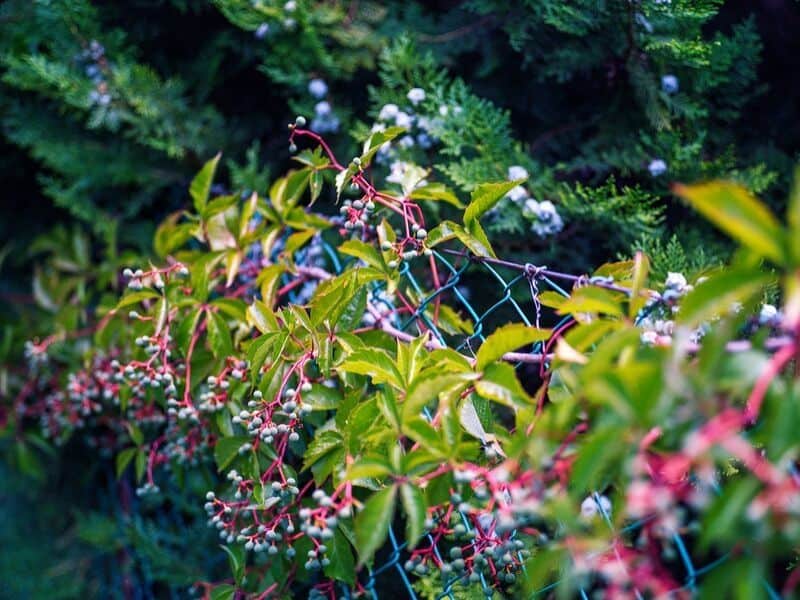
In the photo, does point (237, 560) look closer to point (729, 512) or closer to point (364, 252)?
point (364, 252)

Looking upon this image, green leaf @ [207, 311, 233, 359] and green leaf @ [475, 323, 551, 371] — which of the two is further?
green leaf @ [207, 311, 233, 359]

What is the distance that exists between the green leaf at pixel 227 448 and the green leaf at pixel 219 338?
15 centimetres

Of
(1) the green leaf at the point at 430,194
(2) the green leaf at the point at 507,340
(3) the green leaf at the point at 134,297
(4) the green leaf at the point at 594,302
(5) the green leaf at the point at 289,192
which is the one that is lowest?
(3) the green leaf at the point at 134,297

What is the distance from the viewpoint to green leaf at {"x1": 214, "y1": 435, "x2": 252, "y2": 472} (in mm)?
1145

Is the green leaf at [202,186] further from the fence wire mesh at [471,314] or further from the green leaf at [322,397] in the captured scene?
the green leaf at [322,397]

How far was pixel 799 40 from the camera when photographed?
1586mm

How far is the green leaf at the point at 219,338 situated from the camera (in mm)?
1235

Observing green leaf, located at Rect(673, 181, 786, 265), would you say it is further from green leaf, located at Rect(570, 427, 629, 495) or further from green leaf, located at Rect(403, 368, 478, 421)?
green leaf, located at Rect(403, 368, 478, 421)

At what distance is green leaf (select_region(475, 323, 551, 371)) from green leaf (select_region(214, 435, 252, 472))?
458 millimetres

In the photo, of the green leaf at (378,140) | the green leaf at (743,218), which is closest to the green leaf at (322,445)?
the green leaf at (378,140)

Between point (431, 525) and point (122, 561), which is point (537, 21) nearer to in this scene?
point (431, 525)

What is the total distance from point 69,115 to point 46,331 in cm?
60

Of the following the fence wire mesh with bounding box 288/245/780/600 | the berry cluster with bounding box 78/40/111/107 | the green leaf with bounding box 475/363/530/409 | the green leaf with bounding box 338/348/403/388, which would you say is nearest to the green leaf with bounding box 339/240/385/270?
the fence wire mesh with bounding box 288/245/780/600

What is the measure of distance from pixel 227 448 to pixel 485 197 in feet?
1.77
